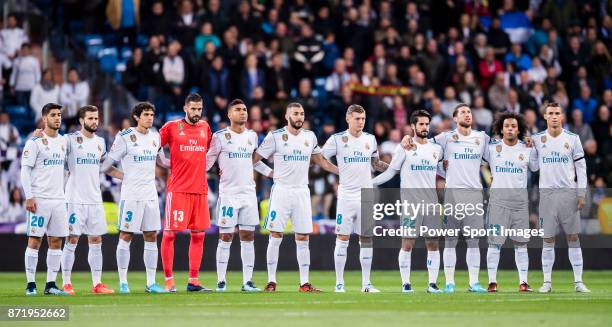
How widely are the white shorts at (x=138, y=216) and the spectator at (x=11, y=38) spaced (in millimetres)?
10778

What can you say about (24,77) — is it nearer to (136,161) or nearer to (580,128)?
(136,161)

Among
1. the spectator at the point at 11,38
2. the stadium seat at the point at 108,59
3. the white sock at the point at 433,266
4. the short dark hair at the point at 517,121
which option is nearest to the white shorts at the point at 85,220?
the white sock at the point at 433,266

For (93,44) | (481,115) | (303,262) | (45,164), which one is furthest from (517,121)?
(93,44)

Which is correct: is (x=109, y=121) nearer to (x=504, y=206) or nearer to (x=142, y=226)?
(x=142, y=226)

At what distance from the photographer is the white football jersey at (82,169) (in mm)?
18578

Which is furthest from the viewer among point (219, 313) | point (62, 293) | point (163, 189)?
point (163, 189)

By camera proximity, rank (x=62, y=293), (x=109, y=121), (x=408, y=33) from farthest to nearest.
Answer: (x=408, y=33) < (x=109, y=121) < (x=62, y=293)

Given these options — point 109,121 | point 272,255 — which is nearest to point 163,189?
point 109,121

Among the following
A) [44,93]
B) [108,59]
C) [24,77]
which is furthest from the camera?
[108,59]

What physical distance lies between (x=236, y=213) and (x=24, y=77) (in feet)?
34.7

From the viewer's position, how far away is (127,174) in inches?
731

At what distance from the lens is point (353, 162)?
747 inches

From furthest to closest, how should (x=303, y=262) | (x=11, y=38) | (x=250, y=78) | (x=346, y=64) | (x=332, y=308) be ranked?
(x=346, y=64)
(x=250, y=78)
(x=11, y=38)
(x=303, y=262)
(x=332, y=308)

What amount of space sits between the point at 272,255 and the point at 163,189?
5730 mm
